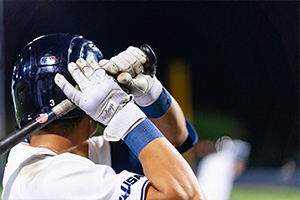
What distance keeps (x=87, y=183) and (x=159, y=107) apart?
0.66 metres

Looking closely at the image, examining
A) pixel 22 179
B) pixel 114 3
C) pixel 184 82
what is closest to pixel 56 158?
pixel 22 179

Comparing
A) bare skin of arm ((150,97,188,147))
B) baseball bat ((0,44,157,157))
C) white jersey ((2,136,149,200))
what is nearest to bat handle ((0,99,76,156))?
baseball bat ((0,44,157,157))

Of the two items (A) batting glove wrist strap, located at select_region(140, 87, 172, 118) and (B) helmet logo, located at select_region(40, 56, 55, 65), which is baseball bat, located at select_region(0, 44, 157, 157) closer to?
(B) helmet logo, located at select_region(40, 56, 55, 65)

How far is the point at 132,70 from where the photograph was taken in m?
1.45

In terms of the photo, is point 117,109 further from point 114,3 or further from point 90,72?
point 114,3

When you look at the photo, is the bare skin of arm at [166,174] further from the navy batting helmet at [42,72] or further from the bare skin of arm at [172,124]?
the bare skin of arm at [172,124]


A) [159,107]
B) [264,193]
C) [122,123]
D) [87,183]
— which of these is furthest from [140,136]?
[264,193]

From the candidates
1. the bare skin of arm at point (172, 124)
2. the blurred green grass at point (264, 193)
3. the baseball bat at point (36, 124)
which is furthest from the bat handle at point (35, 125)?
the blurred green grass at point (264, 193)

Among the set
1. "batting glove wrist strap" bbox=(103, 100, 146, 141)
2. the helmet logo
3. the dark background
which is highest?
the helmet logo

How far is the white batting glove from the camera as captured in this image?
1307 millimetres

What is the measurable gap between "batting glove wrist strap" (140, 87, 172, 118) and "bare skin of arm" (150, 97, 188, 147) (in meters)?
0.04

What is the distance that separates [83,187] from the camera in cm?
125

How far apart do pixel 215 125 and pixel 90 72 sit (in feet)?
20.0

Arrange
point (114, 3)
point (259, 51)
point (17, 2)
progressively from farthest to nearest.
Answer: point (259, 51) → point (114, 3) → point (17, 2)
